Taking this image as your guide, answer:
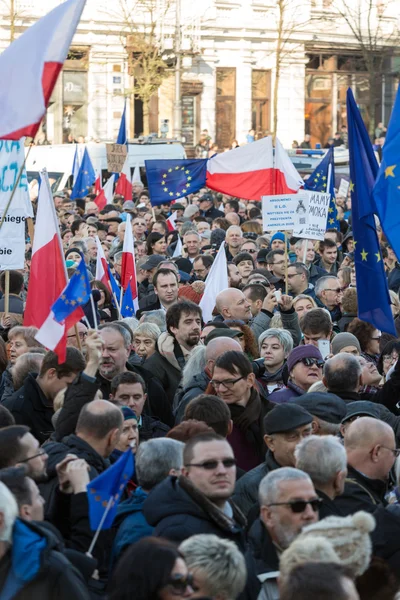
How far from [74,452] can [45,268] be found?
3024mm

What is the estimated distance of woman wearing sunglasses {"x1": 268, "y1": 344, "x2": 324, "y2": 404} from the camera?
24.6 ft

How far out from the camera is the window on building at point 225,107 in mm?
47562

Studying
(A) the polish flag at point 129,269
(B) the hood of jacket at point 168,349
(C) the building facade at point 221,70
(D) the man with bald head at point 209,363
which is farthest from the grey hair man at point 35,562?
(C) the building facade at point 221,70

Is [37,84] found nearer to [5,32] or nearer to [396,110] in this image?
[396,110]

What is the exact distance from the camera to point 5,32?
137 feet

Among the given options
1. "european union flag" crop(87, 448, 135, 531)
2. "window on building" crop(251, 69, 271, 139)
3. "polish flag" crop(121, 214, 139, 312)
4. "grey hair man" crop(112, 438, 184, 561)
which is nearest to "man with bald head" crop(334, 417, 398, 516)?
"grey hair man" crop(112, 438, 184, 561)

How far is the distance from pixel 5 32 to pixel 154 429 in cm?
3682

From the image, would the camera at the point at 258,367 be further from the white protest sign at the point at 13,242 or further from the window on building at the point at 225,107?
the window on building at the point at 225,107

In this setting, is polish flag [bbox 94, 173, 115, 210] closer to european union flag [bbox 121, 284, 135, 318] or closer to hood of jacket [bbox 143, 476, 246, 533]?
european union flag [bbox 121, 284, 135, 318]

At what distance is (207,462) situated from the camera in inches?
197

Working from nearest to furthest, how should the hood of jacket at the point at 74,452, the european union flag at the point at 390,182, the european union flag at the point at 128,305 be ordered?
the hood of jacket at the point at 74,452 < the european union flag at the point at 390,182 < the european union flag at the point at 128,305

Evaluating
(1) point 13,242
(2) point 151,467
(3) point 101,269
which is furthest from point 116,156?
(2) point 151,467

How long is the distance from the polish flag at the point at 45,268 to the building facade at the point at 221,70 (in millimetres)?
33655

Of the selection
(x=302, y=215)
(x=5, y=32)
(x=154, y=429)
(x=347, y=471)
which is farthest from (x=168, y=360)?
(x=5, y=32)
